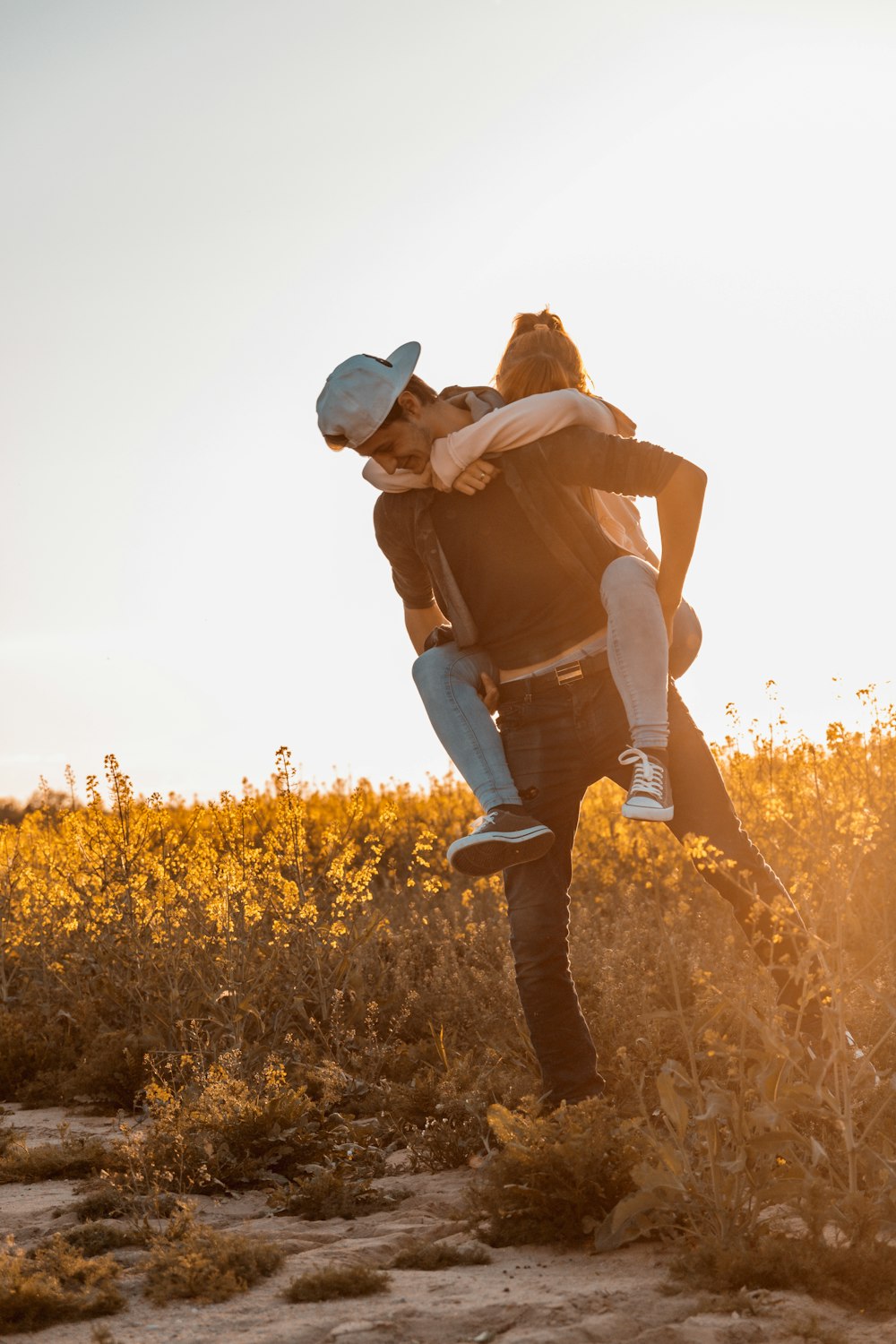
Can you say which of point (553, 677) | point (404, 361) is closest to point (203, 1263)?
point (553, 677)

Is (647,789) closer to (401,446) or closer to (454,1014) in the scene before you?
(401,446)

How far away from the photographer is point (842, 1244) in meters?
3.30

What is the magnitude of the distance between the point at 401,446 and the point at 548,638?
0.75 m

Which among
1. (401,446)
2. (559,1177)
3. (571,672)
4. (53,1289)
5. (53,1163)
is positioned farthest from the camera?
(53,1163)

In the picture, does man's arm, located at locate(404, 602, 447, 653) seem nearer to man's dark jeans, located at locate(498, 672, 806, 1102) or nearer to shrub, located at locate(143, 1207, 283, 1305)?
man's dark jeans, located at locate(498, 672, 806, 1102)

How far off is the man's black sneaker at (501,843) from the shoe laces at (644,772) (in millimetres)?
300

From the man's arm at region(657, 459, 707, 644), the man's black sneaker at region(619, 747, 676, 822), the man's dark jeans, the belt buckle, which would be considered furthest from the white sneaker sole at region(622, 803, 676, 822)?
the man's arm at region(657, 459, 707, 644)

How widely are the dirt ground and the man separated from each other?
2.37ft

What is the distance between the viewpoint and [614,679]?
404 centimetres

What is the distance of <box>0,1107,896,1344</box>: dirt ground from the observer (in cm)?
291

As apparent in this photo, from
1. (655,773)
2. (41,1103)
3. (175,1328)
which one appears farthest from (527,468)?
(41,1103)

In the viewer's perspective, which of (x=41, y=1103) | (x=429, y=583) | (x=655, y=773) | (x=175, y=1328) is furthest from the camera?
(x=41, y=1103)

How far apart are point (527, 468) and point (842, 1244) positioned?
223 centimetres

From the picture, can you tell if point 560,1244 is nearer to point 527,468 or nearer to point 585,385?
point 527,468
